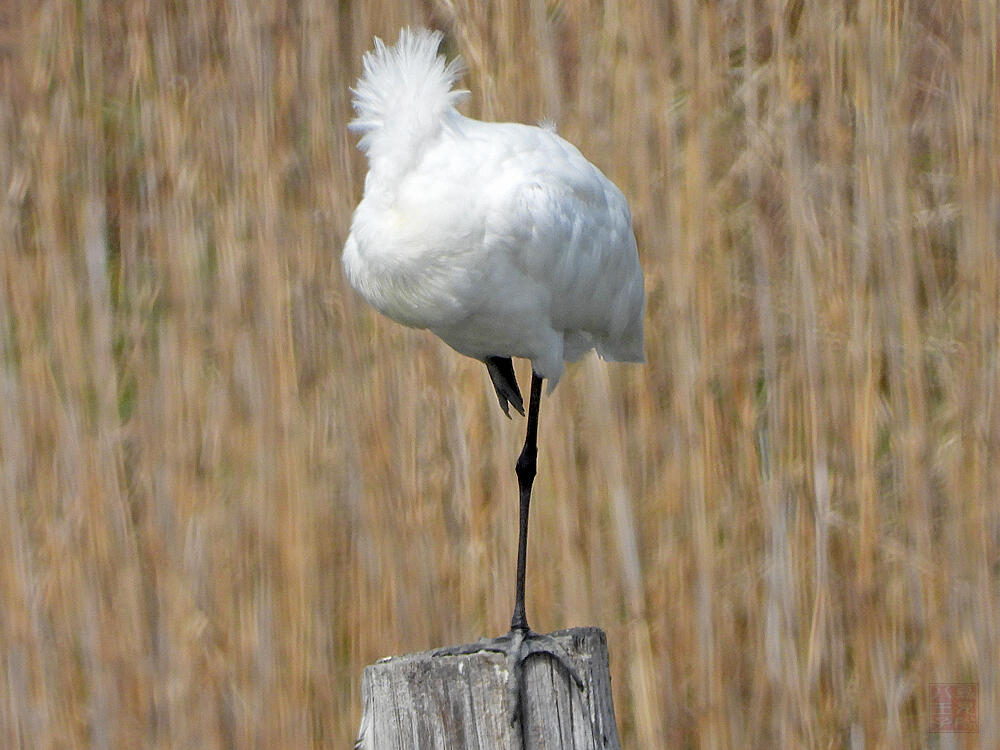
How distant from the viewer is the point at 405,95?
Answer: 2072 mm

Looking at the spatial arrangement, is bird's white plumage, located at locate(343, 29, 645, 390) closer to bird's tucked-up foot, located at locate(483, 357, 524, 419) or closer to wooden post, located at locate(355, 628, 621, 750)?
bird's tucked-up foot, located at locate(483, 357, 524, 419)

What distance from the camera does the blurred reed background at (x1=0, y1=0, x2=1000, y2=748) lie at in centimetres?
262

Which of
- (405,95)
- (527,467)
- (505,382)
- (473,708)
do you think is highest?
(405,95)

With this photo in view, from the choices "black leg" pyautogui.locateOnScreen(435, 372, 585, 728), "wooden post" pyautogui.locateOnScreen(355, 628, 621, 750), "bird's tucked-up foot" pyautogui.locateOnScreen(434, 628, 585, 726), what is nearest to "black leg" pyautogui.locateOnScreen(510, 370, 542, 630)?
"black leg" pyautogui.locateOnScreen(435, 372, 585, 728)

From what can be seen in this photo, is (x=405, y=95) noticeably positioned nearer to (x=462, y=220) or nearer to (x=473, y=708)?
(x=462, y=220)

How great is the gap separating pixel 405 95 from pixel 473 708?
92cm

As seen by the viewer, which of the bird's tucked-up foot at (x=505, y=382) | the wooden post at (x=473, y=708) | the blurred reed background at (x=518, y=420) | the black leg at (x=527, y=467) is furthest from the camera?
the blurred reed background at (x=518, y=420)

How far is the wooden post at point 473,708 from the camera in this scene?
1623mm

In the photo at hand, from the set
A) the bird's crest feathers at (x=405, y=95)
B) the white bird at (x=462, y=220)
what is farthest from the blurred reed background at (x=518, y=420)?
the bird's crest feathers at (x=405, y=95)

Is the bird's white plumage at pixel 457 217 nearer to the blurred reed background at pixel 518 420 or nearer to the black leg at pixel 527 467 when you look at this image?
the black leg at pixel 527 467

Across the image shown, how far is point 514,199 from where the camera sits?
2037 mm

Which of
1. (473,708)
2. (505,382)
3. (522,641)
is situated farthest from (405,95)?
(473,708)

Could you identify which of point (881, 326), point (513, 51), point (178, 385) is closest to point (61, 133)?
point (178, 385)

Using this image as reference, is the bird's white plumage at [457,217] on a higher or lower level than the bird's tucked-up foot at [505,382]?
higher
